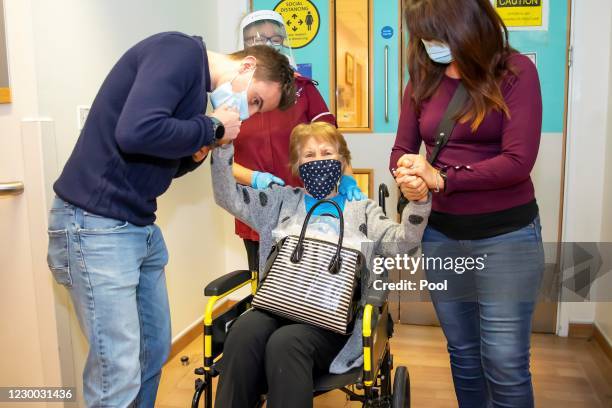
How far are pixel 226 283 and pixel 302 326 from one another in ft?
0.95

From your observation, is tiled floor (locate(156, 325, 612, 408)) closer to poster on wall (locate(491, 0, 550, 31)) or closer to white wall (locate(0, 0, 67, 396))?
white wall (locate(0, 0, 67, 396))

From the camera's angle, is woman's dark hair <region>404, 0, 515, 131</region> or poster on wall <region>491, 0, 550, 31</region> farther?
poster on wall <region>491, 0, 550, 31</region>

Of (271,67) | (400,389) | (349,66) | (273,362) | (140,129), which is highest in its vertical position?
(349,66)

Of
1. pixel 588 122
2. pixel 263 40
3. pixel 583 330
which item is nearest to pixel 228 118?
pixel 263 40

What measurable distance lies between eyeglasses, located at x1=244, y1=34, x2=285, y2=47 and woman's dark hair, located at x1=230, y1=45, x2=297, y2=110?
0.56 m

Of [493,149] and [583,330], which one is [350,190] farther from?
[583,330]

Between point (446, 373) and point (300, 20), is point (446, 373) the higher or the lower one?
the lower one

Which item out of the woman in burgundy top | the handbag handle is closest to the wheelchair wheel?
the woman in burgundy top

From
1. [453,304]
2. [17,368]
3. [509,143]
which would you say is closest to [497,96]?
[509,143]

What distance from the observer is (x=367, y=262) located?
1675 millimetres

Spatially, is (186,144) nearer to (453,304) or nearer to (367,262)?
(367,262)

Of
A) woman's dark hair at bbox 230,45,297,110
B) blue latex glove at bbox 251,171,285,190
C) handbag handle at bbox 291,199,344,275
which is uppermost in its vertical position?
woman's dark hair at bbox 230,45,297,110

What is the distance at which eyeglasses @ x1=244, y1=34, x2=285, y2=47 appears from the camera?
6.64 feet

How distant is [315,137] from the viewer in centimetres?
177
